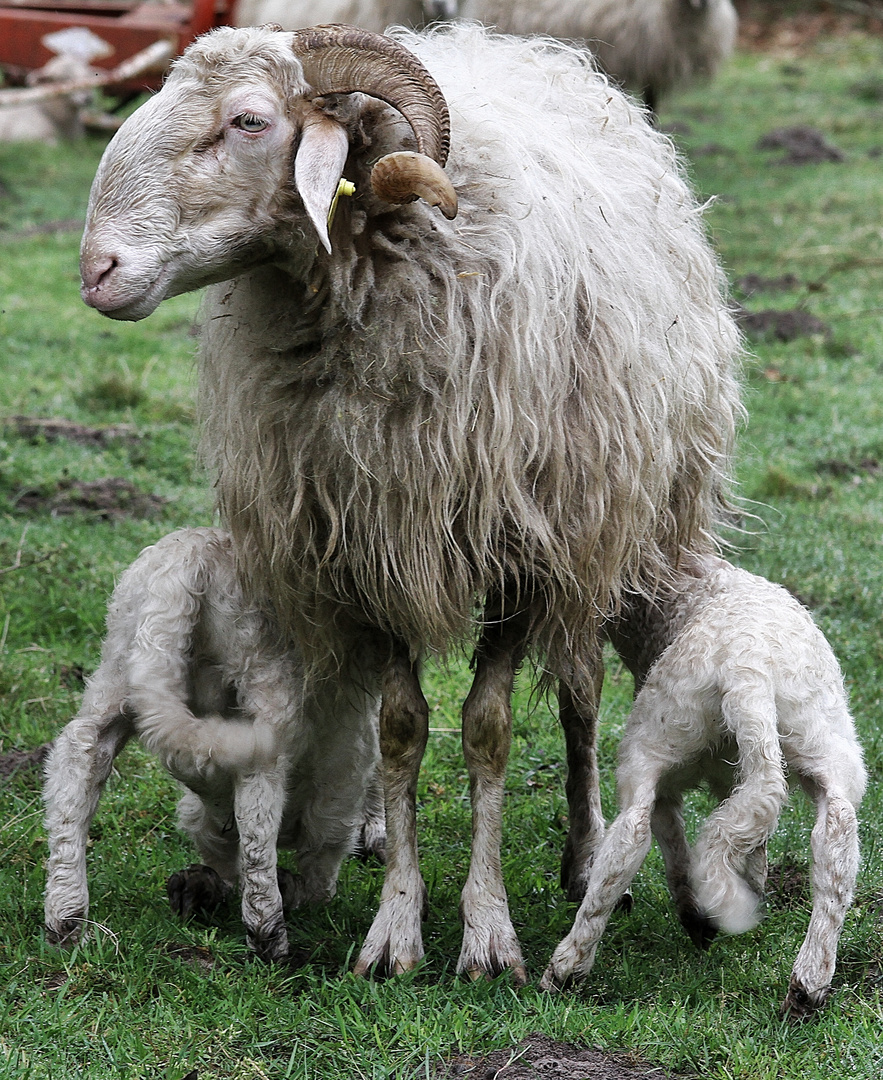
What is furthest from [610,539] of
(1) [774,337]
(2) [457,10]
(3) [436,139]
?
(2) [457,10]

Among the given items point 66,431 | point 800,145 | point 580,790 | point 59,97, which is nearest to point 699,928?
point 580,790

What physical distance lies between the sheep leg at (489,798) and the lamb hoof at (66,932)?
852 millimetres

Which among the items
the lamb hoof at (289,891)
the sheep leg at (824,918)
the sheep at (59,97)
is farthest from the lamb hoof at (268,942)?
the sheep at (59,97)

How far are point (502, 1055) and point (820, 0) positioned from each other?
1735cm

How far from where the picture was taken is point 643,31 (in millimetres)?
9086

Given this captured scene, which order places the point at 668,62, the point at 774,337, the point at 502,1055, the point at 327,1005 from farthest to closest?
the point at 668,62
the point at 774,337
the point at 327,1005
the point at 502,1055

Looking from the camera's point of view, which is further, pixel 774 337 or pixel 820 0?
pixel 820 0

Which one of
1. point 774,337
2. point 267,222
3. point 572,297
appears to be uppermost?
point 267,222

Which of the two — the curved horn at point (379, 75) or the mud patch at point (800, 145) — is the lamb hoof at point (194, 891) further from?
the mud patch at point (800, 145)

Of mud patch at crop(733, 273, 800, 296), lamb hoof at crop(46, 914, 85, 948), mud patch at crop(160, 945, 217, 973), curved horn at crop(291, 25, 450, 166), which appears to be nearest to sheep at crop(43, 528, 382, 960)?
lamb hoof at crop(46, 914, 85, 948)

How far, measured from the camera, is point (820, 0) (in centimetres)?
1755

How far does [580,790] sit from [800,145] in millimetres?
9189

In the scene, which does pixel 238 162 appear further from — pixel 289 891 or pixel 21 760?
pixel 21 760

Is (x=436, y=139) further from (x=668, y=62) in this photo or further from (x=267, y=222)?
(x=668, y=62)
